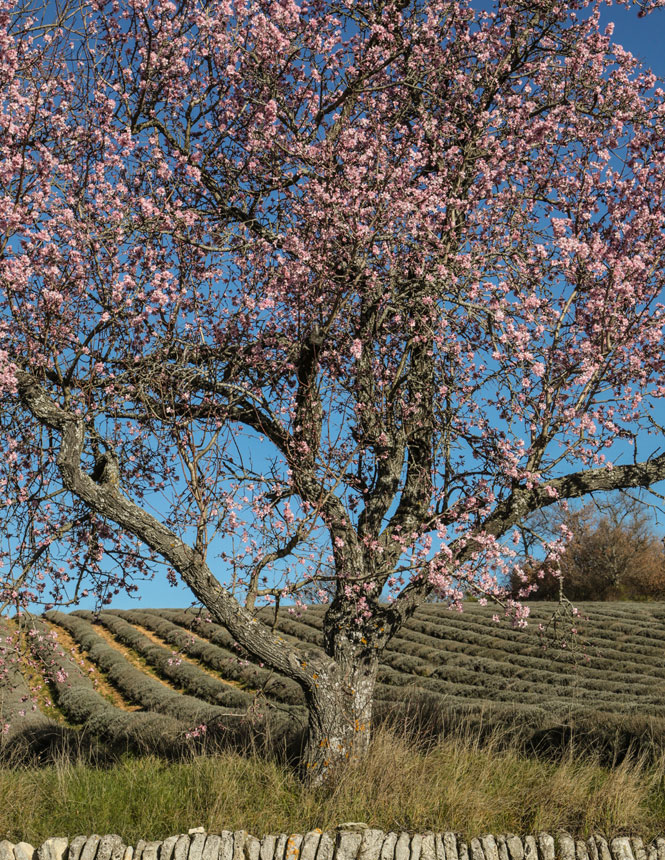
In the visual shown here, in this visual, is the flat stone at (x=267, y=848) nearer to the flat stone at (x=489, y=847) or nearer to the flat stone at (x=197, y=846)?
the flat stone at (x=197, y=846)

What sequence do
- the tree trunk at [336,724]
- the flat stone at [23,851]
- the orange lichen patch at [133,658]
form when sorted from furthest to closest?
the orange lichen patch at [133,658] < the tree trunk at [336,724] < the flat stone at [23,851]

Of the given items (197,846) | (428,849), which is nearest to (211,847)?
(197,846)

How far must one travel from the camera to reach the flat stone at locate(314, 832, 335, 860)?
19.5 ft

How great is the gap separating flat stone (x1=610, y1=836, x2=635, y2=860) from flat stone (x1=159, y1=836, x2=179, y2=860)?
3.37 m

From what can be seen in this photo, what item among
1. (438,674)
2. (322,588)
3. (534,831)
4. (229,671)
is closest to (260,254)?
(322,588)

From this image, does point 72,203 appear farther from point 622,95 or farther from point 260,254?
point 622,95

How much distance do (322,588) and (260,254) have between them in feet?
11.7

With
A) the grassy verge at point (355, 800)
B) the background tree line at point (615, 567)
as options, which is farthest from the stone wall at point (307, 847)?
the background tree line at point (615, 567)

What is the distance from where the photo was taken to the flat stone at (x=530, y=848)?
6.14m

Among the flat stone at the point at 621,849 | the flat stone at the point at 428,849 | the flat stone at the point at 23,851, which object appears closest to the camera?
the flat stone at the point at 428,849

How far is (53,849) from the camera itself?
6.05m

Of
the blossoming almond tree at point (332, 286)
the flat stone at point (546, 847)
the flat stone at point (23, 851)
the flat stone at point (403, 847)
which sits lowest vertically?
the flat stone at point (546, 847)

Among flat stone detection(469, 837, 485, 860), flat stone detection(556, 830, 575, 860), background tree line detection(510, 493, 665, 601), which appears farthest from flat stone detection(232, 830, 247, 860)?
background tree line detection(510, 493, 665, 601)

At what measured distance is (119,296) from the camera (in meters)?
7.06
